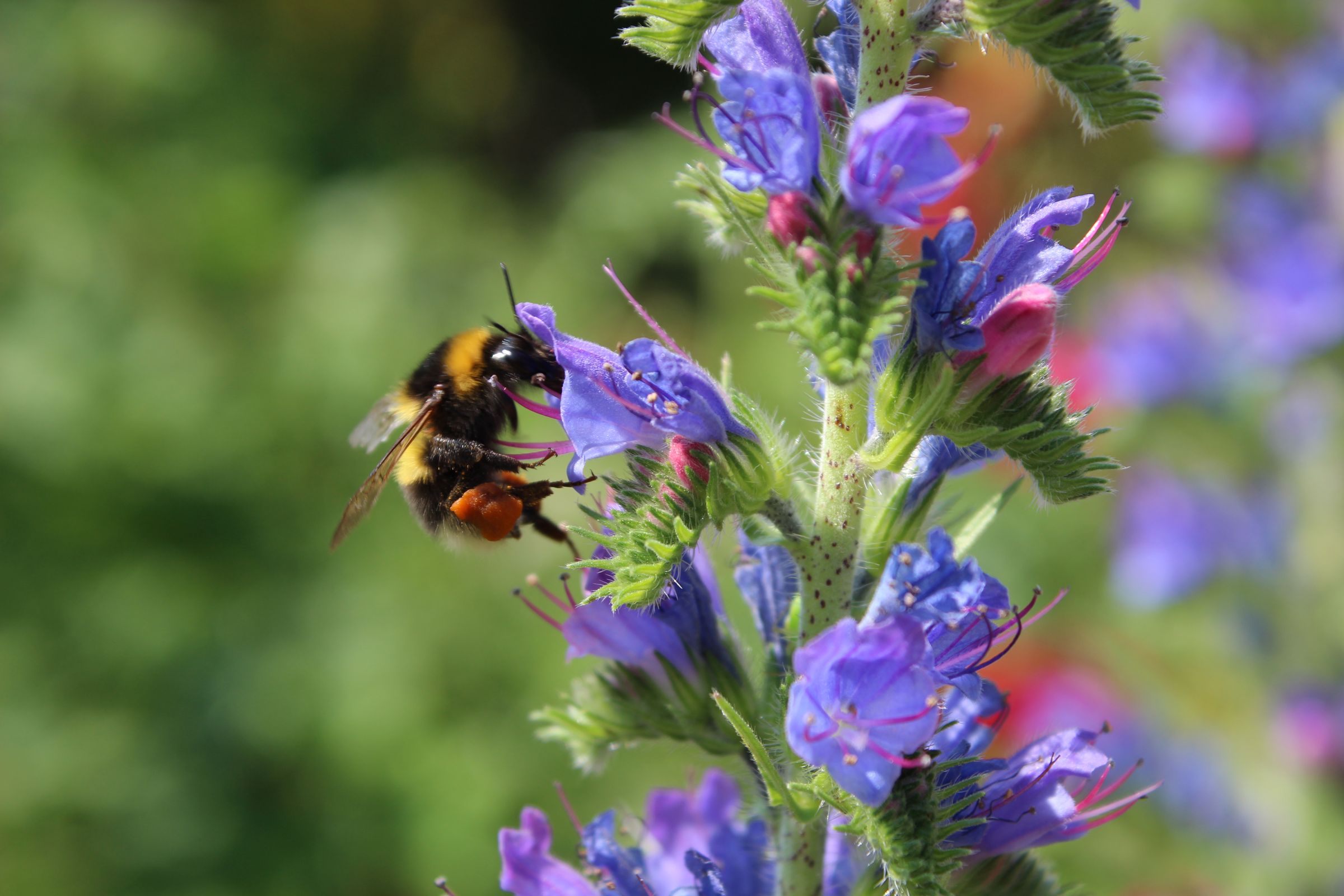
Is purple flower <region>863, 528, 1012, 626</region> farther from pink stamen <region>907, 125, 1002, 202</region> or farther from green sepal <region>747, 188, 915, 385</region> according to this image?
pink stamen <region>907, 125, 1002, 202</region>

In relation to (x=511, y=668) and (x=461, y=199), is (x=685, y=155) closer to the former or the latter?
(x=461, y=199)

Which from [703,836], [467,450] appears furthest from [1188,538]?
[467,450]

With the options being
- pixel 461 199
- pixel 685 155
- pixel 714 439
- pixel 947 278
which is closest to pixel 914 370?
pixel 947 278

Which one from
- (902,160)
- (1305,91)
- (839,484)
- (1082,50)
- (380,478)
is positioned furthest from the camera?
(1305,91)

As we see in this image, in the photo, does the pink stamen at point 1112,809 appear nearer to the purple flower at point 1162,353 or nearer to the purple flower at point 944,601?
the purple flower at point 944,601

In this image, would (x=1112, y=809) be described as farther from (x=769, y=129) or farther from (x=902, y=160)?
(x=769, y=129)

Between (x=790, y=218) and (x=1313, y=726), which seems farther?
(x=1313, y=726)
